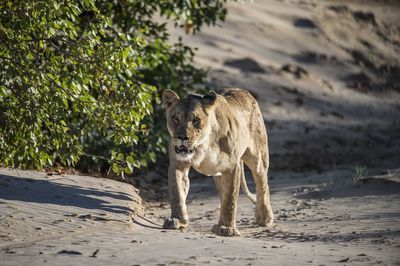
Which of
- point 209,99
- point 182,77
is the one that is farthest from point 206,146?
point 182,77

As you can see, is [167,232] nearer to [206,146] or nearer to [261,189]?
[206,146]

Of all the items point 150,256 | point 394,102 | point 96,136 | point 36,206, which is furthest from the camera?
point 394,102

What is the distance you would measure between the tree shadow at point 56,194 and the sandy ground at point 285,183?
0.9 inches

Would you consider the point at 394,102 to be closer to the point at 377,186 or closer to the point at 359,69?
the point at 359,69

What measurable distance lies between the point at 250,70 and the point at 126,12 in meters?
9.68

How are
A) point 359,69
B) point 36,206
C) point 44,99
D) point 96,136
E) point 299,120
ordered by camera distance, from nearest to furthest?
point 36,206 < point 44,99 < point 96,136 < point 299,120 < point 359,69

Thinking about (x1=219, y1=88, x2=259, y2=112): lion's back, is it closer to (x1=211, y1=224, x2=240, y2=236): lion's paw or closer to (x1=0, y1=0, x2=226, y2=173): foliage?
(x1=0, y1=0, x2=226, y2=173): foliage

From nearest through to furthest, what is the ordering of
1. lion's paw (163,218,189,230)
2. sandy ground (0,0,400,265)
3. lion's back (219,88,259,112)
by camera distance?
1. sandy ground (0,0,400,265)
2. lion's paw (163,218,189,230)
3. lion's back (219,88,259,112)

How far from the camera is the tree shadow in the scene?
8.31m

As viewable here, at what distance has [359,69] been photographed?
2667 cm

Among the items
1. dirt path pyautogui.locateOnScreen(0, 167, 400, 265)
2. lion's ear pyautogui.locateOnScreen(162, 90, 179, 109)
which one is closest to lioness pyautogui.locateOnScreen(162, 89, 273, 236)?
lion's ear pyautogui.locateOnScreen(162, 90, 179, 109)

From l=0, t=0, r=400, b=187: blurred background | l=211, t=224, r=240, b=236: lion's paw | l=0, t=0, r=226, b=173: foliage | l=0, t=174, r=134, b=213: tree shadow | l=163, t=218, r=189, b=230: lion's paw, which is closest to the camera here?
l=163, t=218, r=189, b=230: lion's paw

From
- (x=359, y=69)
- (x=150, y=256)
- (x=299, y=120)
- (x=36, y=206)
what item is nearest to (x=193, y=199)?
(x=36, y=206)

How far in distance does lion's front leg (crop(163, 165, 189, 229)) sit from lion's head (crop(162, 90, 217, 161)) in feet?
0.79
